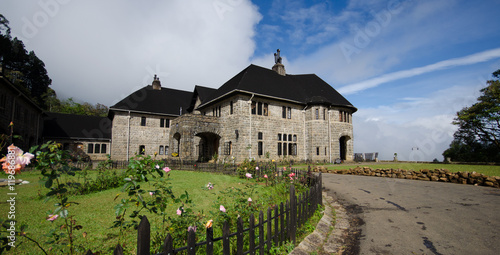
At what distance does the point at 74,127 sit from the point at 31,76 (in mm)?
24588

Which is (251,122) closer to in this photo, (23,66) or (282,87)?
(282,87)

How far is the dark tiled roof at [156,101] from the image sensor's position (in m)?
30.3

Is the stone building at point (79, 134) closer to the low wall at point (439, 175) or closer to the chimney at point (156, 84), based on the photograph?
the chimney at point (156, 84)

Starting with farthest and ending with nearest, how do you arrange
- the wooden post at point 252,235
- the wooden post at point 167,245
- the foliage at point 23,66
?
the foliage at point 23,66 < the wooden post at point 252,235 < the wooden post at point 167,245

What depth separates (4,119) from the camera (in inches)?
695

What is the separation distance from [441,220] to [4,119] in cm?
2678

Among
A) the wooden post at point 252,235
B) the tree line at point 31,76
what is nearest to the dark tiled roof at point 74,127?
the tree line at point 31,76

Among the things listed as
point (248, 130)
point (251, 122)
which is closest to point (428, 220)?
point (248, 130)

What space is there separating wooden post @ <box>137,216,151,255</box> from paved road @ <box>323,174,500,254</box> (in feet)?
12.2

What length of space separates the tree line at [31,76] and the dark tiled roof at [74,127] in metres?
4.83

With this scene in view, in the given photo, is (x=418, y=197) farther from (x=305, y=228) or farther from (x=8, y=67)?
(x=8, y=67)

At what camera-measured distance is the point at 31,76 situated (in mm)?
46125

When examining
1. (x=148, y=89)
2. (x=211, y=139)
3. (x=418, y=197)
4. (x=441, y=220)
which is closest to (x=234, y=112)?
(x=211, y=139)

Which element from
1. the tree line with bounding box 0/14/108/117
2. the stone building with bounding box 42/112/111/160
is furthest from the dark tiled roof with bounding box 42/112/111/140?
the tree line with bounding box 0/14/108/117
